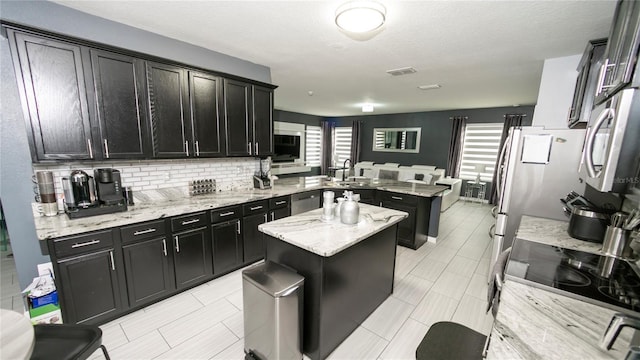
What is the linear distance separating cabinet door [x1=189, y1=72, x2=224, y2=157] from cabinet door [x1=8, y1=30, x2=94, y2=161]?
890 mm

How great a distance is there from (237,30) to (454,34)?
2.11 metres

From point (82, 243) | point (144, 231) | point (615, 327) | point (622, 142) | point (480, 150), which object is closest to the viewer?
point (615, 327)

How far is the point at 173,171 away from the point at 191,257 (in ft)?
A: 3.55

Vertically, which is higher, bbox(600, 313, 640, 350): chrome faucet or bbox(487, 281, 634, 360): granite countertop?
bbox(600, 313, 640, 350): chrome faucet

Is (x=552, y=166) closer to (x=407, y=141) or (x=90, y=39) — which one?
(x=90, y=39)

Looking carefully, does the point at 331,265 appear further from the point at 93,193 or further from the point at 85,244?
the point at 93,193

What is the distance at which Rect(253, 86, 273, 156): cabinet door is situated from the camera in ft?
10.7

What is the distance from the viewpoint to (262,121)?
3354 mm

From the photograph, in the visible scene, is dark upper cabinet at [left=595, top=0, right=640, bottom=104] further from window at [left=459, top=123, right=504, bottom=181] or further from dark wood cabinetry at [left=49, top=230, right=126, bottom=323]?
window at [left=459, top=123, right=504, bottom=181]

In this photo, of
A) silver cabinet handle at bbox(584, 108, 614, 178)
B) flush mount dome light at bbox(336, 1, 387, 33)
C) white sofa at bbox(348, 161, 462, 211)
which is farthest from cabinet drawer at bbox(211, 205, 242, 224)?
white sofa at bbox(348, 161, 462, 211)

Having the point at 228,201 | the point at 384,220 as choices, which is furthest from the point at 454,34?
the point at 228,201

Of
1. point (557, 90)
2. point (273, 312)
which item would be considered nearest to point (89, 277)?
point (273, 312)

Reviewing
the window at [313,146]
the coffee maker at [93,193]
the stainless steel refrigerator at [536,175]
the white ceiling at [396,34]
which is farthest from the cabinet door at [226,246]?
the window at [313,146]

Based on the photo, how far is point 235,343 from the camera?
190 centimetres
